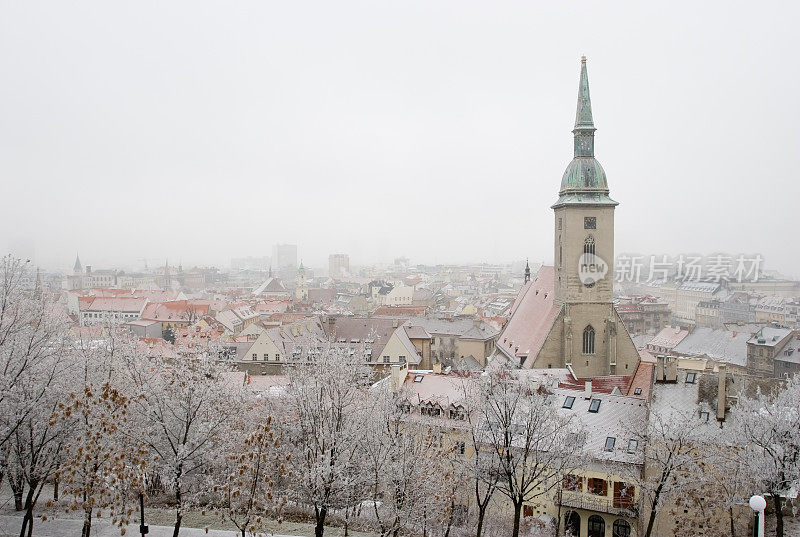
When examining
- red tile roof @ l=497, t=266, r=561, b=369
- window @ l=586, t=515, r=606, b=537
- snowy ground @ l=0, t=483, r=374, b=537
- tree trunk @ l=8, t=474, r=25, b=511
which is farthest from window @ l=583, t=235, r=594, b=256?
tree trunk @ l=8, t=474, r=25, b=511

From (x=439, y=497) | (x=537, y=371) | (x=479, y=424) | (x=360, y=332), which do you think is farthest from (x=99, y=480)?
(x=360, y=332)

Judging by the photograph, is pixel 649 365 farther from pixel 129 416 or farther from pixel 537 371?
pixel 129 416

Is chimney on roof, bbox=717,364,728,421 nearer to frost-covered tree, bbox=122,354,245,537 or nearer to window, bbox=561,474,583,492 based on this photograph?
window, bbox=561,474,583,492

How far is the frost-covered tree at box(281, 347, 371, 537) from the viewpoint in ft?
68.7

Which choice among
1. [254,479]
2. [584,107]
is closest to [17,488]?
[254,479]

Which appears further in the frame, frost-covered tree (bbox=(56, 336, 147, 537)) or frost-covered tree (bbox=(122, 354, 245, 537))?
frost-covered tree (bbox=(122, 354, 245, 537))

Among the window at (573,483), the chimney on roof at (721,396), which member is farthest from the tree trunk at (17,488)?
the chimney on roof at (721,396)

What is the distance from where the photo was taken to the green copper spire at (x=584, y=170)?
46219 millimetres

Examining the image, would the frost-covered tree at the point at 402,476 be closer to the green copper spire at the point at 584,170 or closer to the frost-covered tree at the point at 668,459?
the frost-covered tree at the point at 668,459

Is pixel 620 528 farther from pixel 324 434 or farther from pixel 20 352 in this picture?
pixel 20 352

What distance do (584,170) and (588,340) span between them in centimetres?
1328

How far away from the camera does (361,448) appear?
2500 centimetres

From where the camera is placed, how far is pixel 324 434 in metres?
21.3

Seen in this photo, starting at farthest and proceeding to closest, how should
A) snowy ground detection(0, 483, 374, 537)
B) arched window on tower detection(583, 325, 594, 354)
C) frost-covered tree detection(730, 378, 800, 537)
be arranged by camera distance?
1. arched window on tower detection(583, 325, 594, 354)
2. frost-covered tree detection(730, 378, 800, 537)
3. snowy ground detection(0, 483, 374, 537)
